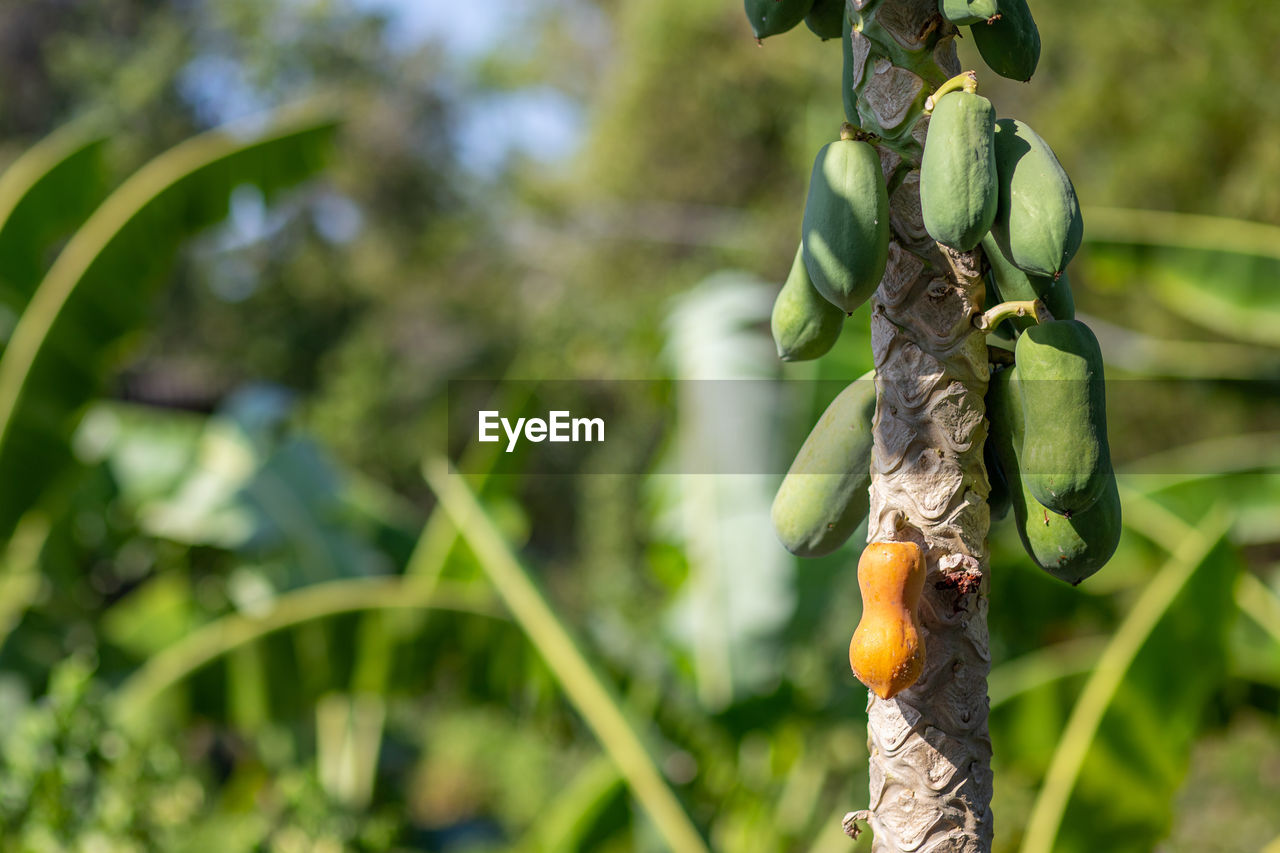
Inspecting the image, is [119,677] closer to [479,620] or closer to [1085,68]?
[479,620]

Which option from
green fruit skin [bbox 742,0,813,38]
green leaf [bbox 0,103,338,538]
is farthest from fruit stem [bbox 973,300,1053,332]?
green leaf [bbox 0,103,338,538]

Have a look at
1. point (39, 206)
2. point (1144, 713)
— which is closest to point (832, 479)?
point (1144, 713)

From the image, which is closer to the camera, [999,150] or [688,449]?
[999,150]

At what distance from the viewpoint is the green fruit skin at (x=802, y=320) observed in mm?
836

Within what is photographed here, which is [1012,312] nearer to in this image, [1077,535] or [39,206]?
[1077,535]

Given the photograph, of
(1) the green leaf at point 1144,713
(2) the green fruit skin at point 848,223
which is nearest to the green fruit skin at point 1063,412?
(2) the green fruit skin at point 848,223

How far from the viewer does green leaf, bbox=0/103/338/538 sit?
3752 mm

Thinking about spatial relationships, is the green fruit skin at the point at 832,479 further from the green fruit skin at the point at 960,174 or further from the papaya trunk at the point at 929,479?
the green fruit skin at the point at 960,174

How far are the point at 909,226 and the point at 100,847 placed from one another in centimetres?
305

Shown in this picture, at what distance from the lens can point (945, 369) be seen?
0.75 meters

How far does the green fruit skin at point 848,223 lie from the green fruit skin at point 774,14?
15 cm

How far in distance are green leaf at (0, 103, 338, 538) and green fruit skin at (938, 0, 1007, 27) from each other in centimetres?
358

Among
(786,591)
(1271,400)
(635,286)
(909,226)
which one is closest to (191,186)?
(786,591)

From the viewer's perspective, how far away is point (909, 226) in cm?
77
